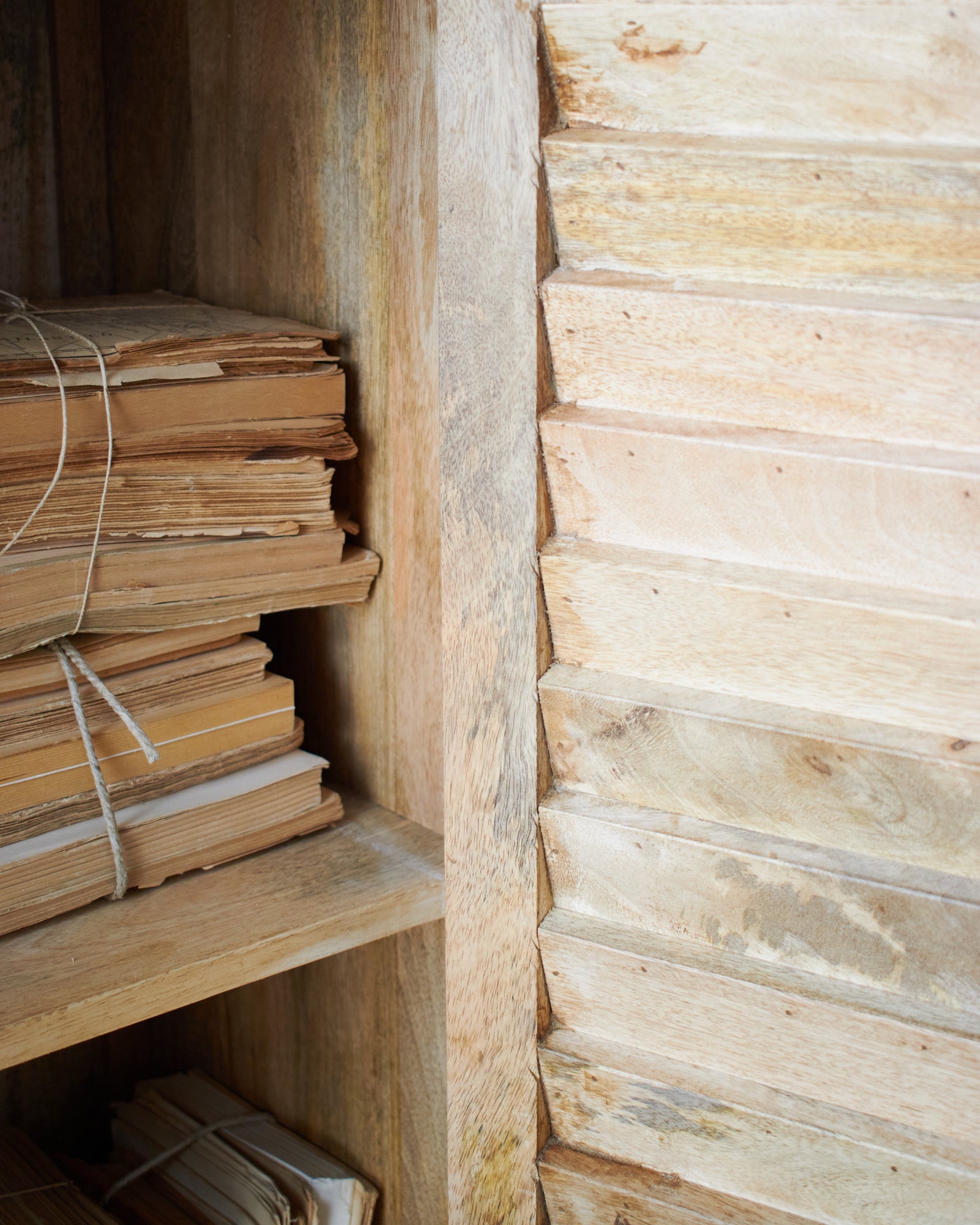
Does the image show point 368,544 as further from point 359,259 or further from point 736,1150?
point 736,1150

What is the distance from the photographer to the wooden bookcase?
862 mm

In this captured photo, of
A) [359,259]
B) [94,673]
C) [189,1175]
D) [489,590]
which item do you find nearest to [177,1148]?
[189,1175]

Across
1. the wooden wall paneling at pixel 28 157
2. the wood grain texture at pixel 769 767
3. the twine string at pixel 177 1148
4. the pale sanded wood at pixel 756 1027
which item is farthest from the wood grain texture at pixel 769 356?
the twine string at pixel 177 1148

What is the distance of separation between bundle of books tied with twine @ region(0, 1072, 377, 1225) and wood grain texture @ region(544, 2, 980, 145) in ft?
3.70

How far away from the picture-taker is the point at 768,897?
33.0 inches

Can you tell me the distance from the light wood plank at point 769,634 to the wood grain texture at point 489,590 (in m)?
0.05

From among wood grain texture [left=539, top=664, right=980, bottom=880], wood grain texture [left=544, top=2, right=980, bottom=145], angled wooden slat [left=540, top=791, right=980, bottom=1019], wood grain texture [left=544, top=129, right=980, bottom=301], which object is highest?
wood grain texture [left=544, top=2, right=980, bottom=145]

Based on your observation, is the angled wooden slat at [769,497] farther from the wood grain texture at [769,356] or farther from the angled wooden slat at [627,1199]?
the angled wooden slat at [627,1199]

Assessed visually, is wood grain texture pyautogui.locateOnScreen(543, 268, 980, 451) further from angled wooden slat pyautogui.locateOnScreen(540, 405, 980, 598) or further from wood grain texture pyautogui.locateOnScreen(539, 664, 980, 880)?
wood grain texture pyautogui.locateOnScreen(539, 664, 980, 880)

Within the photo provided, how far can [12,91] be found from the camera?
4.55 ft

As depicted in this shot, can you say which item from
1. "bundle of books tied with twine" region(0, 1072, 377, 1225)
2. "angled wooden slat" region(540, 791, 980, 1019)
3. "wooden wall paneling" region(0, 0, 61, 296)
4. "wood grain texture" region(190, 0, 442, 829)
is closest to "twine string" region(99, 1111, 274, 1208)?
"bundle of books tied with twine" region(0, 1072, 377, 1225)

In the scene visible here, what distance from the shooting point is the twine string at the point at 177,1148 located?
1426 mm

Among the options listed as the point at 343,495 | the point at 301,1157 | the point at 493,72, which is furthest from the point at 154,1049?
the point at 493,72

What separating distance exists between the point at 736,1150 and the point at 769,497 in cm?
49
